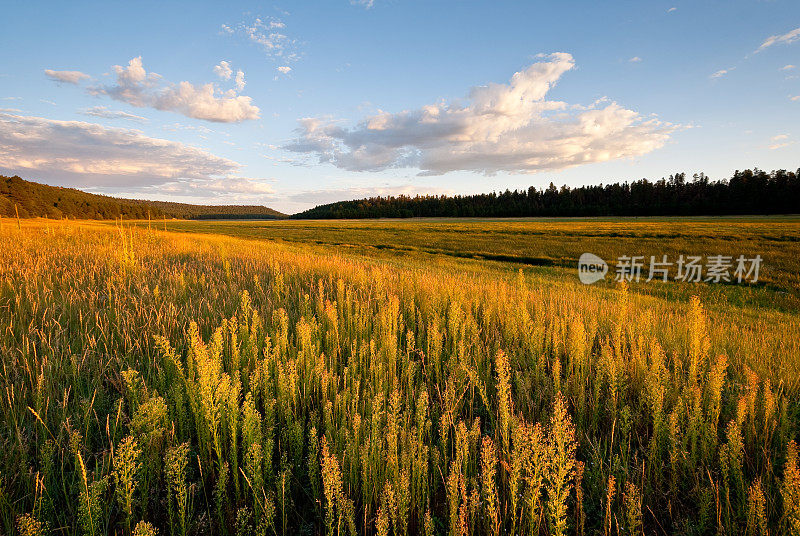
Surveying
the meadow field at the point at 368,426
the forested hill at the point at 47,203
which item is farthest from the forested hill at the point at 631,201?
the meadow field at the point at 368,426

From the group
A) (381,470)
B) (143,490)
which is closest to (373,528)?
(381,470)

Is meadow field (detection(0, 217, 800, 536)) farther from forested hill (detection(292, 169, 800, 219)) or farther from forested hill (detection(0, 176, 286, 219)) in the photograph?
forested hill (detection(292, 169, 800, 219))

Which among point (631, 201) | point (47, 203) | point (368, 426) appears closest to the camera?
point (368, 426)

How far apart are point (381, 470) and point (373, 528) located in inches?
11.3

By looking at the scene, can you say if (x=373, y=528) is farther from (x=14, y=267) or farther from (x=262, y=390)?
(x=14, y=267)

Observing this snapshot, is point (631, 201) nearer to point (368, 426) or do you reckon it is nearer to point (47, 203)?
point (368, 426)

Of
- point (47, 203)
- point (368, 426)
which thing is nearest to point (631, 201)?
point (368, 426)

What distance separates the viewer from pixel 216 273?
716cm

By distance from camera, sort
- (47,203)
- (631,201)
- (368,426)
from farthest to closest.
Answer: (631,201) → (47,203) → (368,426)

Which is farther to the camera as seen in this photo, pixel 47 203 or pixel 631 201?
pixel 631 201

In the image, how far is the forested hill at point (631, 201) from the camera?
269 ft

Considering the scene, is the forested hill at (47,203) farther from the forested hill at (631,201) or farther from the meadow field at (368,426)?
the forested hill at (631,201)

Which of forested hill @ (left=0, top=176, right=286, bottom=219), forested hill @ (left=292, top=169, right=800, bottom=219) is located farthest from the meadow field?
forested hill @ (left=292, top=169, right=800, bottom=219)

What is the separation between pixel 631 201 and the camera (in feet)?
333
